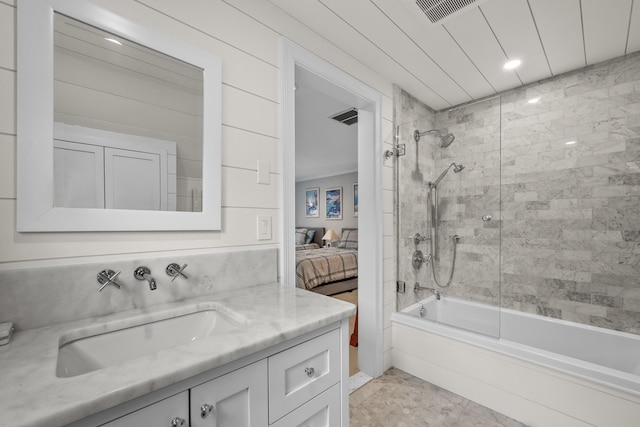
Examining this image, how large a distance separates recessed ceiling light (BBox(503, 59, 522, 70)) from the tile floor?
2.39 meters

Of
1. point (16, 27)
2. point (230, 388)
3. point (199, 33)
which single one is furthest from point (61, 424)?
point (199, 33)

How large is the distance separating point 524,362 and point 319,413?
144 centimetres

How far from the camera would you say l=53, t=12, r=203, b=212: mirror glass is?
0.90m

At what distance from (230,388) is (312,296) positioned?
503 mm

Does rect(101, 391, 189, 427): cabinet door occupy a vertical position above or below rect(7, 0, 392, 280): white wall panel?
below

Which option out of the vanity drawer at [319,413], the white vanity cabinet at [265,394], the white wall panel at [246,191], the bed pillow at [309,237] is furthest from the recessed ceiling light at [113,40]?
the bed pillow at [309,237]

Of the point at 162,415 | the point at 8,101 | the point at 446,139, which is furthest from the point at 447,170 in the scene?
the point at 8,101

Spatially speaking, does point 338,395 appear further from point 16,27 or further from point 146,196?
point 16,27

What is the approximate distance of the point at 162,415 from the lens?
619mm

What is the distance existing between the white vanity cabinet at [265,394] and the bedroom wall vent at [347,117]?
2716 millimetres

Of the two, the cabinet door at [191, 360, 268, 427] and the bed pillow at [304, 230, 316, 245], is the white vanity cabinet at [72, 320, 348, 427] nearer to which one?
the cabinet door at [191, 360, 268, 427]

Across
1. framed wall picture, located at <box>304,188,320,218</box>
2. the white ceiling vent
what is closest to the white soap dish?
the white ceiling vent

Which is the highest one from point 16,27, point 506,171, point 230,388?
point 16,27

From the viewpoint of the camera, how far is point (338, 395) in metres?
→ 1.02
